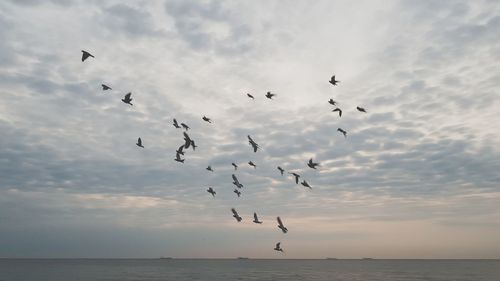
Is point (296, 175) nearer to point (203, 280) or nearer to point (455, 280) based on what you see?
point (203, 280)

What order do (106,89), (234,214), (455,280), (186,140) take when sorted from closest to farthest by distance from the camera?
(186,140) → (106,89) → (234,214) → (455,280)

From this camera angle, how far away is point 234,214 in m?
44.2

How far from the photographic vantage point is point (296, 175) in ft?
151

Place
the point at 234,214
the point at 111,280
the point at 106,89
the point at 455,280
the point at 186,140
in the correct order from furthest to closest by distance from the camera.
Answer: the point at 455,280, the point at 111,280, the point at 234,214, the point at 106,89, the point at 186,140

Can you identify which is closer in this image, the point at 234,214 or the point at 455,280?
the point at 234,214

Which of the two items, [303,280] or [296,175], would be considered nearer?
[296,175]

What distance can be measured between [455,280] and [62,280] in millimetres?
136462

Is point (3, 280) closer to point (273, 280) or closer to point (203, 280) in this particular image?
point (203, 280)

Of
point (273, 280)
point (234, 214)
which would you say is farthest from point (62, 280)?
point (234, 214)

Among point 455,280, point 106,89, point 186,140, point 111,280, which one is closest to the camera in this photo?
point 186,140

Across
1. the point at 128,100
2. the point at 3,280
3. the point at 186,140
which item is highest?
the point at 128,100

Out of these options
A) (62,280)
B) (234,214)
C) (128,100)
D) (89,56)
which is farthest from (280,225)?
(62,280)

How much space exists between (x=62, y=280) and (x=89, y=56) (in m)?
141

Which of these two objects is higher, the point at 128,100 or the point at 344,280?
the point at 128,100
